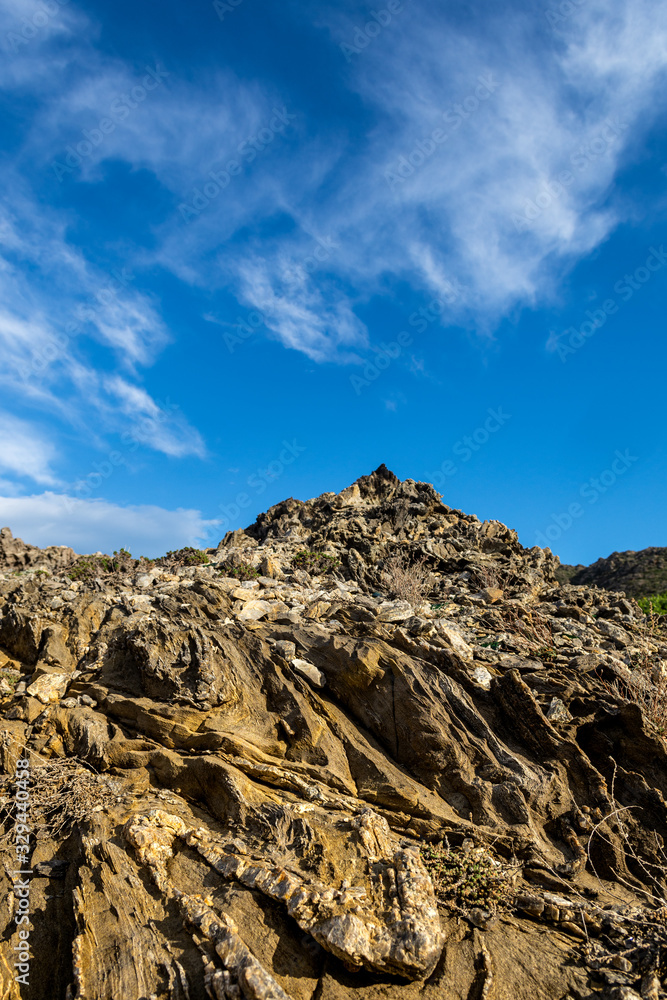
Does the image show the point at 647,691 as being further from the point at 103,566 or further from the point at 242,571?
the point at 103,566

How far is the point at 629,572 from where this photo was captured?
140ft

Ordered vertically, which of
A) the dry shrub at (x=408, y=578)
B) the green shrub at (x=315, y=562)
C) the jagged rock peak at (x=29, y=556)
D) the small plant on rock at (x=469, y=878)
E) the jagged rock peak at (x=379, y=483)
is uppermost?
the jagged rock peak at (x=379, y=483)

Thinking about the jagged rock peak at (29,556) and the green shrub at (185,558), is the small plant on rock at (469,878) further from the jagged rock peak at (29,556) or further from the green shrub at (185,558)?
the jagged rock peak at (29,556)

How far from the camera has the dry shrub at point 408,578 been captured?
54.5ft

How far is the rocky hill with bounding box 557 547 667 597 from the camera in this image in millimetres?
37750

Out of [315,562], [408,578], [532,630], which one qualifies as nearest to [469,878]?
[532,630]

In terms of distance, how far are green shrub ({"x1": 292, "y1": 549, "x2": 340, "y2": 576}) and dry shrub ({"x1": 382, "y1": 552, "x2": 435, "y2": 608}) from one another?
2102 mm

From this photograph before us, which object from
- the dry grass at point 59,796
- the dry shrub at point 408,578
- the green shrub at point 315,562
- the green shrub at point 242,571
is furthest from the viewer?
the green shrub at point 315,562

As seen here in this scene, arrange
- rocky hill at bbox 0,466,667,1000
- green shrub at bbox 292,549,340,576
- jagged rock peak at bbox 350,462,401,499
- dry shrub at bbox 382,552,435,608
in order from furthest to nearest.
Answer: jagged rock peak at bbox 350,462,401,499 → green shrub at bbox 292,549,340,576 → dry shrub at bbox 382,552,435,608 → rocky hill at bbox 0,466,667,1000

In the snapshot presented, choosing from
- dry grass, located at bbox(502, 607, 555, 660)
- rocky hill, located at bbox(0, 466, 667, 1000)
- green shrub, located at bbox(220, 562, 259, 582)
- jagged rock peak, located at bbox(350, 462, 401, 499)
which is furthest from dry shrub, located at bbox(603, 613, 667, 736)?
jagged rock peak, located at bbox(350, 462, 401, 499)

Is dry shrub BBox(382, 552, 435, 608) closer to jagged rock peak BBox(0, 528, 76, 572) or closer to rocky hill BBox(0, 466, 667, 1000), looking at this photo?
rocky hill BBox(0, 466, 667, 1000)

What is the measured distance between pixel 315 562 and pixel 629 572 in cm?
3316

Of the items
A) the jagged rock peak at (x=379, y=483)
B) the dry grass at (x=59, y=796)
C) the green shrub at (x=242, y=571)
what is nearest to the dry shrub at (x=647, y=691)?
the dry grass at (x=59, y=796)

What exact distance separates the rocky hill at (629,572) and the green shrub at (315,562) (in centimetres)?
2334
